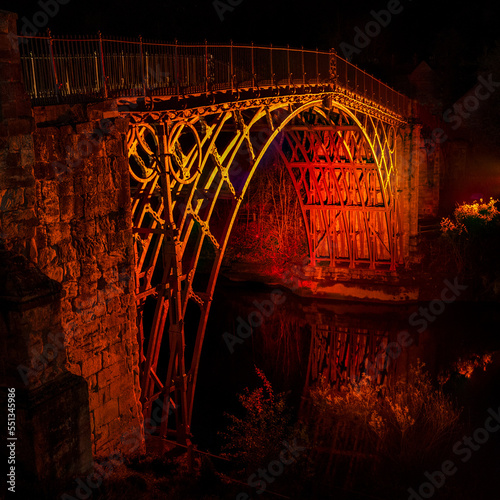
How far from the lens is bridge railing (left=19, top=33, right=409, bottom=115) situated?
288 inches

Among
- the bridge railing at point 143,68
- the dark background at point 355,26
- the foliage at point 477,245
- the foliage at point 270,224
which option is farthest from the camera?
the dark background at point 355,26

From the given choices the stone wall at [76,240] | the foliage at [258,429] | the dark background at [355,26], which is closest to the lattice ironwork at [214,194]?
the stone wall at [76,240]

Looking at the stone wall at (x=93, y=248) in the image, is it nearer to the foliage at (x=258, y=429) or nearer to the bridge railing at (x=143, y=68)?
the bridge railing at (x=143, y=68)

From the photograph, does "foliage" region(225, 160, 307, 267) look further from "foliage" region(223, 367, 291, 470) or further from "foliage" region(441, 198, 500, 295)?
"foliage" region(223, 367, 291, 470)

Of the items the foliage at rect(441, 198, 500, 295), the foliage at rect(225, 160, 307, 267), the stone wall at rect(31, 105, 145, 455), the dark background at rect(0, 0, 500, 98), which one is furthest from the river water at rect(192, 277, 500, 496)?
the dark background at rect(0, 0, 500, 98)

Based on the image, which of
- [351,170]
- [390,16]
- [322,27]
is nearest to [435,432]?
Answer: [351,170]

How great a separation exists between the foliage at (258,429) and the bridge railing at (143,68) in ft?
24.9

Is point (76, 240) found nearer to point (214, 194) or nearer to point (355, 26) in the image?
point (214, 194)

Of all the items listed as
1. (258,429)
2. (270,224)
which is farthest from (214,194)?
Result: (270,224)

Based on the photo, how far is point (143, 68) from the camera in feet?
28.8

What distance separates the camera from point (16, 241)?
18.8 feet

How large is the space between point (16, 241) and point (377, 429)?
10435mm

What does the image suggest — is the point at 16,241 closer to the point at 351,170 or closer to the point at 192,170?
the point at 192,170

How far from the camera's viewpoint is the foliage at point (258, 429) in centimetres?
1292
